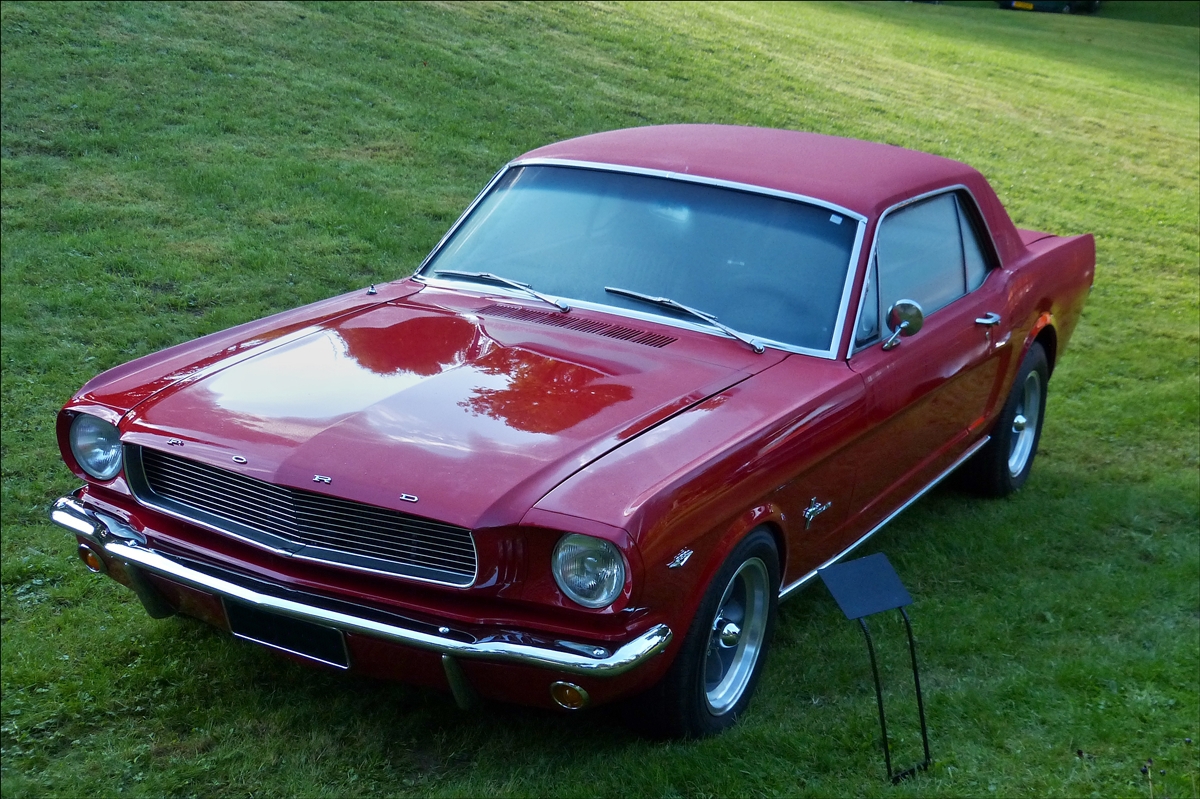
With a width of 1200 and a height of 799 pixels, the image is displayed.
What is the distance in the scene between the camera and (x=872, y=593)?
3273 mm

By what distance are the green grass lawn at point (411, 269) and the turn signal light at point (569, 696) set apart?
323 mm

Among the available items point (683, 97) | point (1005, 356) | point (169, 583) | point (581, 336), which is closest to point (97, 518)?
point (169, 583)

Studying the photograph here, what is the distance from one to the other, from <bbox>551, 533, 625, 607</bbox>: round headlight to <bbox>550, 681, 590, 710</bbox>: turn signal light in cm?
23

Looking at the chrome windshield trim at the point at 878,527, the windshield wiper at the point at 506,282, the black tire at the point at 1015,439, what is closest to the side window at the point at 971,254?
the black tire at the point at 1015,439

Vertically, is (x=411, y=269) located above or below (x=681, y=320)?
below

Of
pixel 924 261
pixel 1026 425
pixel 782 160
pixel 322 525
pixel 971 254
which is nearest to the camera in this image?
pixel 322 525

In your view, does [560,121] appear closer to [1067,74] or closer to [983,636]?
[983,636]

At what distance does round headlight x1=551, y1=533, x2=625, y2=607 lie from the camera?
2986mm

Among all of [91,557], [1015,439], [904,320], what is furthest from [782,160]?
[91,557]

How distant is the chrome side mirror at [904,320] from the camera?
421cm

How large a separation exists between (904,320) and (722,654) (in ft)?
4.58

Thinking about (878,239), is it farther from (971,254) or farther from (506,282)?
(506,282)

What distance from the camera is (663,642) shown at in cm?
309

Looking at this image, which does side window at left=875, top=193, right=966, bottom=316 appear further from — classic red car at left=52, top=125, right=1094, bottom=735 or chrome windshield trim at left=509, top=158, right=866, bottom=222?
chrome windshield trim at left=509, top=158, right=866, bottom=222
